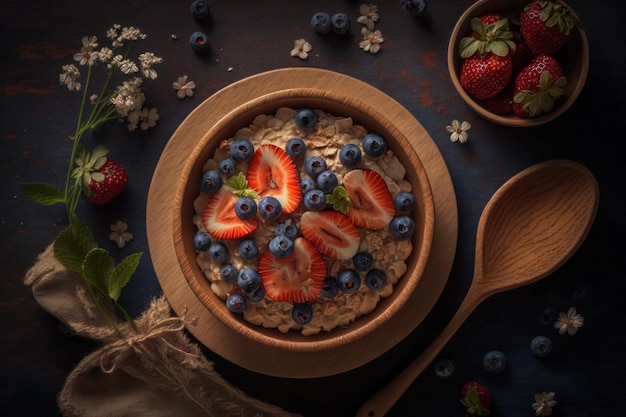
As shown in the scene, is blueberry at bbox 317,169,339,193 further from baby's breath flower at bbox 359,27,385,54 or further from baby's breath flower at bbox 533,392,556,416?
baby's breath flower at bbox 533,392,556,416

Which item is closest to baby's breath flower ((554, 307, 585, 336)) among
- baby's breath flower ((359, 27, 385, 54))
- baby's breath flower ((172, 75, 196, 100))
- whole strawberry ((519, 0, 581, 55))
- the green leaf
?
whole strawberry ((519, 0, 581, 55))

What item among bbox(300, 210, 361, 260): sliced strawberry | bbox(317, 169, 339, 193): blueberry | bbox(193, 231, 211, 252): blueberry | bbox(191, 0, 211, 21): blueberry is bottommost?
bbox(193, 231, 211, 252): blueberry

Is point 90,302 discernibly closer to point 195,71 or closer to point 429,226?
point 195,71

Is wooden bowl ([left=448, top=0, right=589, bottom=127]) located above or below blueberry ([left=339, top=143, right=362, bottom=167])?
above

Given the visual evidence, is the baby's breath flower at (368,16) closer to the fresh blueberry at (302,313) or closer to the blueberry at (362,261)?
the blueberry at (362,261)

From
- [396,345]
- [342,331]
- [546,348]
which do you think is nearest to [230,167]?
[342,331]

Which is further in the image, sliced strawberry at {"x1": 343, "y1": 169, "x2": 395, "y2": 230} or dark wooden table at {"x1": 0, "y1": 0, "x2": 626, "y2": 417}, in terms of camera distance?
dark wooden table at {"x1": 0, "y1": 0, "x2": 626, "y2": 417}
